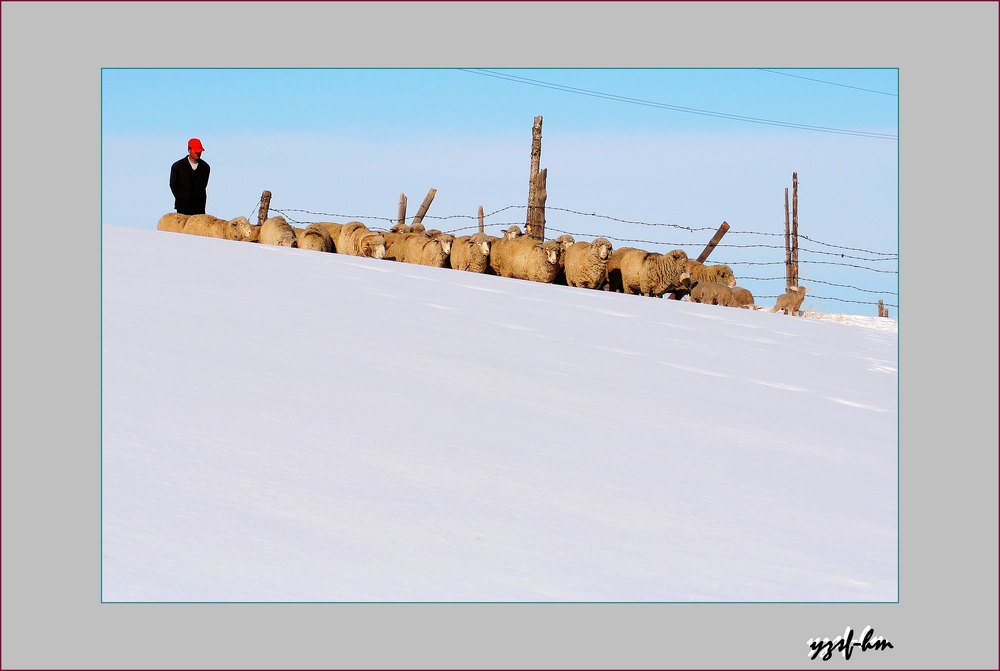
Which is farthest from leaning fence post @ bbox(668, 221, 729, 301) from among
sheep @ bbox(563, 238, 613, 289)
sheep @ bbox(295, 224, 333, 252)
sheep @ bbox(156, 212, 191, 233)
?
sheep @ bbox(156, 212, 191, 233)

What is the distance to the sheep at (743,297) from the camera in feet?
39.8

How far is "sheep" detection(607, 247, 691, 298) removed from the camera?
11742 millimetres

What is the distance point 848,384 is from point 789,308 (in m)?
6.63

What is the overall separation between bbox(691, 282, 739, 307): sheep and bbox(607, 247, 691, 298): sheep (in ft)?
0.63

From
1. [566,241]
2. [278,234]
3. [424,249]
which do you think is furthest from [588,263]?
[278,234]

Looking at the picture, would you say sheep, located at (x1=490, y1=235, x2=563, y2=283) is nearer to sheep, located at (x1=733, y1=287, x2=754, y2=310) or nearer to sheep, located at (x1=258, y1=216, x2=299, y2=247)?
sheep, located at (x1=733, y1=287, x2=754, y2=310)

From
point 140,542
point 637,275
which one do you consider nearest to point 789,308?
point 637,275

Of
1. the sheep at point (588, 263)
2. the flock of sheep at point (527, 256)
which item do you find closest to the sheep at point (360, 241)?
the flock of sheep at point (527, 256)

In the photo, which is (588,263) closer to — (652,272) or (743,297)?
(652,272)

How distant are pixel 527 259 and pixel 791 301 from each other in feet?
12.4

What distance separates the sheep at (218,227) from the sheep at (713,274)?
22.1 feet

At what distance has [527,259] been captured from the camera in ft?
41.0

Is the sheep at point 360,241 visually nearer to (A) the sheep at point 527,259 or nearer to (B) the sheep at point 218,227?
(B) the sheep at point 218,227

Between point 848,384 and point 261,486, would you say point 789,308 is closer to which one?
point 848,384
